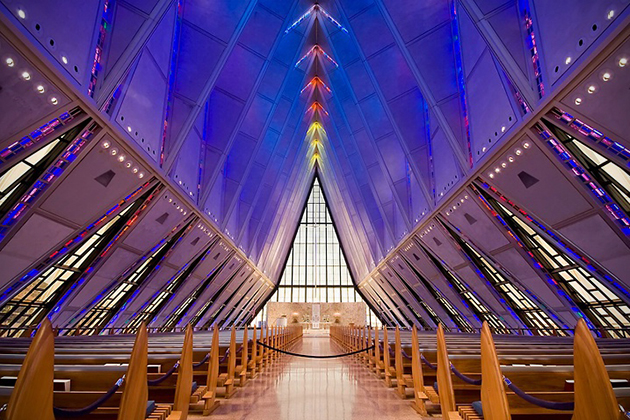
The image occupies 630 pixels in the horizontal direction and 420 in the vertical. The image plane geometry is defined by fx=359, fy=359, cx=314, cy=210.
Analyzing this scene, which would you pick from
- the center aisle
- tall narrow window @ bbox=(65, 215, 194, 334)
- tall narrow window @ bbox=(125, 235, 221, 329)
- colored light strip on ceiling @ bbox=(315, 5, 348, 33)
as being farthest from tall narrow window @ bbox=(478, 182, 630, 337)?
tall narrow window @ bbox=(125, 235, 221, 329)

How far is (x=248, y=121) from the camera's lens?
1349cm

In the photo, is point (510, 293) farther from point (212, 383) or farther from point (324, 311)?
point (324, 311)

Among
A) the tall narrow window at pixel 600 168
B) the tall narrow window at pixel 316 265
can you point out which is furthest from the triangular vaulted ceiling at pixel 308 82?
the tall narrow window at pixel 316 265

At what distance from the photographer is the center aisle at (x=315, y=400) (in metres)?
4.52

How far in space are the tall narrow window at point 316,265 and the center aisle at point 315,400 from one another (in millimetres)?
A: 30793

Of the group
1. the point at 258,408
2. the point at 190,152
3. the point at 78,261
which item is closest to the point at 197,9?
the point at 190,152

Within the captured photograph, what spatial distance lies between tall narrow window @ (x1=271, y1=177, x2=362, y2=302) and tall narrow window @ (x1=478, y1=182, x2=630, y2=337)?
1177 inches

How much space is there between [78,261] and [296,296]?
102 ft

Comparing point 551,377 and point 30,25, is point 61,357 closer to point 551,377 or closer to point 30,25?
point 30,25

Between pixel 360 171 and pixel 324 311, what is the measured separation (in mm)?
22407

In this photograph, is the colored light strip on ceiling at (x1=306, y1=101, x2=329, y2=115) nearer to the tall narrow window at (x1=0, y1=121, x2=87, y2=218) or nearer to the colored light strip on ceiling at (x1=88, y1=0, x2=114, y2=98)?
the colored light strip on ceiling at (x1=88, y1=0, x2=114, y2=98)

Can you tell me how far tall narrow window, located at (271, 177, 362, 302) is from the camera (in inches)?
1510

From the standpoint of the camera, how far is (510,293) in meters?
11.2

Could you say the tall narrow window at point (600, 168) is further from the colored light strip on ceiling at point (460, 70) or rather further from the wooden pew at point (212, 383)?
the wooden pew at point (212, 383)
